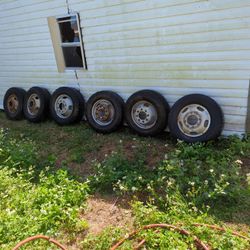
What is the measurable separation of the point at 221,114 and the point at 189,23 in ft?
4.52

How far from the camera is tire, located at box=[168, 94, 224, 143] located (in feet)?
13.6

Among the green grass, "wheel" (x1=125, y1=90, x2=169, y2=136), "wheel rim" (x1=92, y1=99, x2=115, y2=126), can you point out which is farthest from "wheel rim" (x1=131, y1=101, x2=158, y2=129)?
"wheel rim" (x1=92, y1=99, x2=115, y2=126)

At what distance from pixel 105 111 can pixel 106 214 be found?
7.88ft

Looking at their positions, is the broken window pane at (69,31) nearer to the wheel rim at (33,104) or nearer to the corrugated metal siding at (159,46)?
the corrugated metal siding at (159,46)

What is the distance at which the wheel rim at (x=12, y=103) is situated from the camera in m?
6.66

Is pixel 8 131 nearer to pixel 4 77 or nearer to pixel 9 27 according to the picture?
pixel 4 77

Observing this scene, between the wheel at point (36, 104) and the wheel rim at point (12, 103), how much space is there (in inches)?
17.1

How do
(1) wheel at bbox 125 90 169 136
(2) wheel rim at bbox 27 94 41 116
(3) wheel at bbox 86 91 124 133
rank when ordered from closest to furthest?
(1) wheel at bbox 125 90 169 136
(3) wheel at bbox 86 91 124 133
(2) wheel rim at bbox 27 94 41 116

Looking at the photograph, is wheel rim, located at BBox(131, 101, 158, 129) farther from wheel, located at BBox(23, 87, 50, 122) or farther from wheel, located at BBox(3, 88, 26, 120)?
wheel, located at BBox(3, 88, 26, 120)

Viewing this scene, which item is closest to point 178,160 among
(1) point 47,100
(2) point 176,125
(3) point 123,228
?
(2) point 176,125

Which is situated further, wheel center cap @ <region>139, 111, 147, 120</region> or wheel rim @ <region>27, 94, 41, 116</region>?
wheel rim @ <region>27, 94, 41, 116</region>

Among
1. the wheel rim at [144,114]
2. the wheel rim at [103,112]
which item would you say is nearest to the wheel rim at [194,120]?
the wheel rim at [144,114]

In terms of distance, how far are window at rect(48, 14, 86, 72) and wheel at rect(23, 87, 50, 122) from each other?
0.67 m

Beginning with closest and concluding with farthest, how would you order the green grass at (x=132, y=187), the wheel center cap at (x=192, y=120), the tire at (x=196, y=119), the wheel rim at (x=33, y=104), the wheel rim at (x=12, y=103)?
1. the green grass at (x=132, y=187)
2. the tire at (x=196, y=119)
3. the wheel center cap at (x=192, y=120)
4. the wheel rim at (x=33, y=104)
5. the wheel rim at (x=12, y=103)
